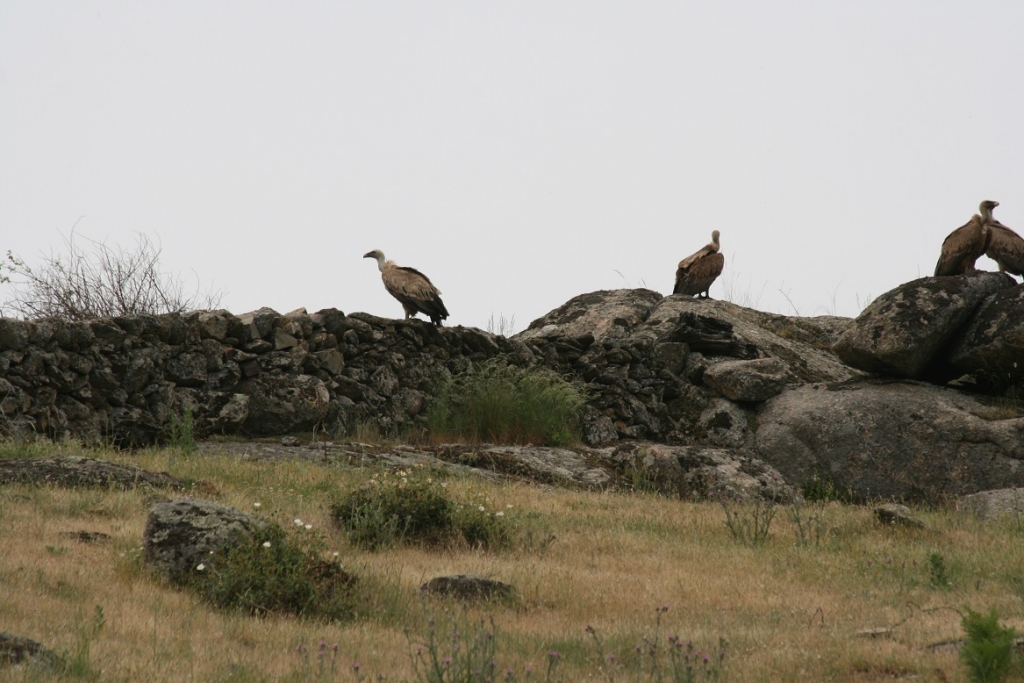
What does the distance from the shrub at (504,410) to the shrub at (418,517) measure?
4.63 m

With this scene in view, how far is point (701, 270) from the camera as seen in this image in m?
18.8

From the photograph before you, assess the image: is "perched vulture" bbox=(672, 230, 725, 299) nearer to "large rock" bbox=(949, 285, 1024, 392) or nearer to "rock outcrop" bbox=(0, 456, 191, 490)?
"large rock" bbox=(949, 285, 1024, 392)

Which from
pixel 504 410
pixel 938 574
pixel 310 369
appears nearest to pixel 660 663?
pixel 938 574

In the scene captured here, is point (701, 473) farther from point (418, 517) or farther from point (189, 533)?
point (189, 533)

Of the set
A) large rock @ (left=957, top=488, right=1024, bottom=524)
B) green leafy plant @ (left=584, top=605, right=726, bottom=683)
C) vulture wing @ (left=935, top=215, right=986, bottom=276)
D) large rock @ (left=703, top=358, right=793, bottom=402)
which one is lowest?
green leafy plant @ (left=584, top=605, right=726, bottom=683)

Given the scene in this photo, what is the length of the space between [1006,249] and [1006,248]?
0.06ft

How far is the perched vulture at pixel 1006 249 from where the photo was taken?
Answer: 1519 cm

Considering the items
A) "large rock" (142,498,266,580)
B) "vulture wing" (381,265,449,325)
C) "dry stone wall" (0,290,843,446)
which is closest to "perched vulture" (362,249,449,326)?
"vulture wing" (381,265,449,325)

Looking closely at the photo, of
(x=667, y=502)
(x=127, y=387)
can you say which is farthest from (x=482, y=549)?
(x=127, y=387)

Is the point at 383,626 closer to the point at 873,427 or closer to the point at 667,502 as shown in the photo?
the point at 667,502

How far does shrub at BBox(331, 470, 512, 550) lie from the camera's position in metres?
8.88

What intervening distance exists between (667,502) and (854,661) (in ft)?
18.7

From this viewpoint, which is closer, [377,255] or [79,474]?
[79,474]

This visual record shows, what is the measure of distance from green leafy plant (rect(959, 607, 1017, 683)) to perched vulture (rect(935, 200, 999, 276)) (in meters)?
10.9
